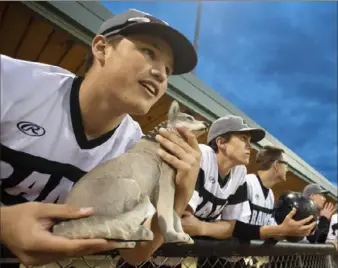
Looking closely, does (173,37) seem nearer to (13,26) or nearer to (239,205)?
(13,26)

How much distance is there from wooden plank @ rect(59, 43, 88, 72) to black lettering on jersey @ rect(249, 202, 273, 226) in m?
1.22

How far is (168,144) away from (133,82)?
5.3 inches

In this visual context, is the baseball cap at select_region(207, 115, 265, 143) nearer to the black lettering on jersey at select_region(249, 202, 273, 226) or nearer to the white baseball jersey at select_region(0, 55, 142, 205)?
the black lettering on jersey at select_region(249, 202, 273, 226)

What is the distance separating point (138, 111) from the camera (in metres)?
0.81

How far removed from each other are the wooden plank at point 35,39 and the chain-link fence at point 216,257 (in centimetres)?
102

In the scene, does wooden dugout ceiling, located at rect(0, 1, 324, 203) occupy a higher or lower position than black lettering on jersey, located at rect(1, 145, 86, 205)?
higher

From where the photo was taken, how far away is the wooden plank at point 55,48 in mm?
1814

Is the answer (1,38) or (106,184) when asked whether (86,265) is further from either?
(1,38)

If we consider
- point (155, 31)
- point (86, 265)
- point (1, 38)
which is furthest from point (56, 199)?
point (1, 38)

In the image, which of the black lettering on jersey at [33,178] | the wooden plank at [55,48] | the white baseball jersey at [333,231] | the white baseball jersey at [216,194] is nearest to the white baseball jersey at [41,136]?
the black lettering on jersey at [33,178]

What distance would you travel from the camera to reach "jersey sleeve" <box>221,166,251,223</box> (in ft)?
6.73

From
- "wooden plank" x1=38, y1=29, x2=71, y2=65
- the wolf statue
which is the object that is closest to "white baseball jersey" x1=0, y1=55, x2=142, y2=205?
the wolf statue

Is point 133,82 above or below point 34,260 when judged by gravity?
above

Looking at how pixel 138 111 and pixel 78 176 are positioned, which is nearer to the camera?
pixel 138 111
